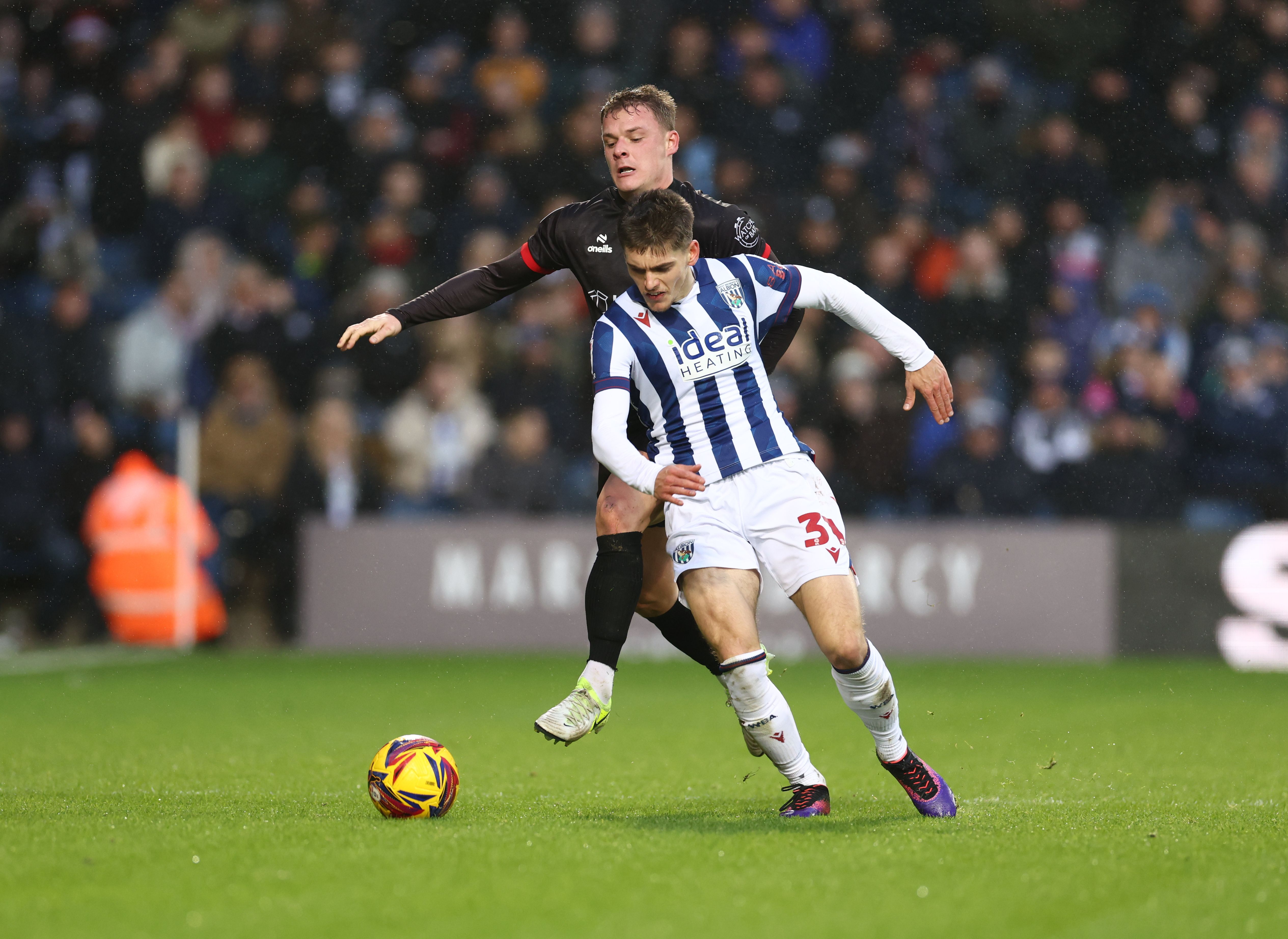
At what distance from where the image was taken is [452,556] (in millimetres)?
12141

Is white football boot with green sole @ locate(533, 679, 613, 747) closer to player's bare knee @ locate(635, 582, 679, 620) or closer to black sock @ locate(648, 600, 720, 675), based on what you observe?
player's bare knee @ locate(635, 582, 679, 620)

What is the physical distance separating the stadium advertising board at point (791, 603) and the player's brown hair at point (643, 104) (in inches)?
250

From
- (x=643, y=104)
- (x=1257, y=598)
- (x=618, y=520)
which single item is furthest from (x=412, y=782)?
(x=1257, y=598)

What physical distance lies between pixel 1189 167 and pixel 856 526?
477cm

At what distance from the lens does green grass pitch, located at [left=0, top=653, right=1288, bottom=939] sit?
3.59 m

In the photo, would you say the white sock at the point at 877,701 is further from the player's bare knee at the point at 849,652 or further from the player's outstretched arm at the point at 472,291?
the player's outstretched arm at the point at 472,291

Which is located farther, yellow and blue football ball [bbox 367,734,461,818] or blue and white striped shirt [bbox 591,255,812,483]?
blue and white striped shirt [bbox 591,255,812,483]

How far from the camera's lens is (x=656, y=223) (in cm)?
496

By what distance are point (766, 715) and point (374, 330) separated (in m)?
1.87

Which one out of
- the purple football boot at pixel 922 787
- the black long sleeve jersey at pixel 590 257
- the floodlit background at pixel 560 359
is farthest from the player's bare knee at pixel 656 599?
the floodlit background at pixel 560 359

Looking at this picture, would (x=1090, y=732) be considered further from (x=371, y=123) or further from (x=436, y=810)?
(x=371, y=123)

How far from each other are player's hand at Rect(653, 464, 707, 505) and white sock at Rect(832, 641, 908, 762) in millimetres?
802

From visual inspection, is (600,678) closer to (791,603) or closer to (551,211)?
(791,603)

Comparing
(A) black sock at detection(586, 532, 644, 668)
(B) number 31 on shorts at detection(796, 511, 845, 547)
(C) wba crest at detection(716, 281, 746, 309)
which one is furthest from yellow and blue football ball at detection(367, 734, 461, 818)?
Result: (C) wba crest at detection(716, 281, 746, 309)
